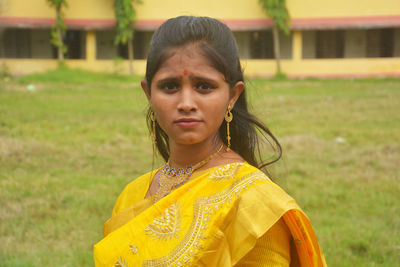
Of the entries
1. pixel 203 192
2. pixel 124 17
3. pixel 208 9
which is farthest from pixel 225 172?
pixel 208 9

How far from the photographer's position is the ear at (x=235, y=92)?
1874 millimetres

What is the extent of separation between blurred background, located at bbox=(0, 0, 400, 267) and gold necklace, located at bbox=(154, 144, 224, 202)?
0.56 m

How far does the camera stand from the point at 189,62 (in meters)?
1.71

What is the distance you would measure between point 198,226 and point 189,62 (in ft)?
2.01

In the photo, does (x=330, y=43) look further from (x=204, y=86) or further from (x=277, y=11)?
(x=204, y=86)

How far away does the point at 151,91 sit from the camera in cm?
185

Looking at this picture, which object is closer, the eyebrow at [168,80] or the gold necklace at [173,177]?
the eyebrow at [168,80]

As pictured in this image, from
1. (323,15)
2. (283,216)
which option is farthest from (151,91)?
(323,15)

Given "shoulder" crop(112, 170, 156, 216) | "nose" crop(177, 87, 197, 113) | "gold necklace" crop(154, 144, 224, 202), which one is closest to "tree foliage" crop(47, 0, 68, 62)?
"shoulder" crop(112, 170, 156, 216)

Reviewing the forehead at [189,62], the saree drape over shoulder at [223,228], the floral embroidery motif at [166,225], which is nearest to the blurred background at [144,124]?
the forehead at [189,62]

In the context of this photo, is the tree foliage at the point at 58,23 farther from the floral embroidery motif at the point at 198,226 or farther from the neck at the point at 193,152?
the floral embroidery motif at the point at 198,226

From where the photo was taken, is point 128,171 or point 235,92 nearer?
point 235,92

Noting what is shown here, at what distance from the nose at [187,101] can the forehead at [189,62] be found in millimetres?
76

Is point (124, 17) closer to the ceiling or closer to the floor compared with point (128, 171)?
closer to the ceiling
